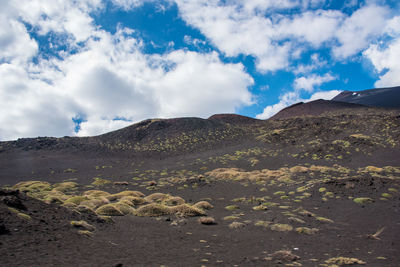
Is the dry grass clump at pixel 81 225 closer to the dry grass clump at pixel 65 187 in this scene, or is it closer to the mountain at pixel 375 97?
the dry grass clump at pixel 65 187

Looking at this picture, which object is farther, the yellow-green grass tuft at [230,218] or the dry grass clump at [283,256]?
the yellow-green grass tuft at [230,218]

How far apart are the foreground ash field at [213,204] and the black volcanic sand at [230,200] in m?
0.10

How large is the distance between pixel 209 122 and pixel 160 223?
71.3m

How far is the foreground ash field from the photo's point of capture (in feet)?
32.1

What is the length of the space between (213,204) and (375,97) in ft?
539

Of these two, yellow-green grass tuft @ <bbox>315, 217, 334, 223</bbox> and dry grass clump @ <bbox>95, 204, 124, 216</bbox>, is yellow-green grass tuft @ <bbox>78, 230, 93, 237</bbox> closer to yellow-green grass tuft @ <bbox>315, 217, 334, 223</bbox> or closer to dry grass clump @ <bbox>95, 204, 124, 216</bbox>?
dry grass clump @ <bbox>95, 204, 124, 216</bbox>

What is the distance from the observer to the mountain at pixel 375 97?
124119mm

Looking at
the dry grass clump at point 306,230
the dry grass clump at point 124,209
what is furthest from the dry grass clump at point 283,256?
the dry grass clump at point 124,209

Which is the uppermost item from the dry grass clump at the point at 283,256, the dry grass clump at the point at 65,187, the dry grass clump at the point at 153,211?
the dry grass clump at the point at 65,187

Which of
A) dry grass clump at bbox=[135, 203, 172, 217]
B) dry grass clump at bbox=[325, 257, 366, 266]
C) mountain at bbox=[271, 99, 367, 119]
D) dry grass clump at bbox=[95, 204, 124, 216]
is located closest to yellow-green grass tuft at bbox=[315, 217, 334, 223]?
dry grass clump at bbox=[325, 257, 366, 266]

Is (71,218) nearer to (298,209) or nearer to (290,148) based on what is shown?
(298,209)

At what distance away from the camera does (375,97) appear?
14300cm

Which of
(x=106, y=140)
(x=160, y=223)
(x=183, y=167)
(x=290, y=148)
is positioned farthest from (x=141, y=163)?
(x=160, y=223)

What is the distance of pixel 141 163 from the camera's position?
52.8 m
